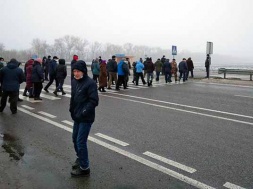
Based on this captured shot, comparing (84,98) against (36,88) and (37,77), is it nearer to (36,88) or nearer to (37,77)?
(37,77)

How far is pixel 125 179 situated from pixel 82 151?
0.79 metres

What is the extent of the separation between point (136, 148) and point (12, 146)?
97.7 inches

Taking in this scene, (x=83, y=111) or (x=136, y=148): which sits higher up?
(x=83, y=111)

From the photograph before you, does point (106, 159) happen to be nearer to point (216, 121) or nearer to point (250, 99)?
point (216, 121)

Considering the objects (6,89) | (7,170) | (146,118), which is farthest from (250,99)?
(7,170)

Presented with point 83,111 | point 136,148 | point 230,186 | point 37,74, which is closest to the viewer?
point 230,186

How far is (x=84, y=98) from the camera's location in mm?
4316

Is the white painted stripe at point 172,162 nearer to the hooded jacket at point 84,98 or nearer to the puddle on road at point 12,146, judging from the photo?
the hooded jacket at point 84,98

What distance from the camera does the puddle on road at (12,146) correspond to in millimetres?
5059

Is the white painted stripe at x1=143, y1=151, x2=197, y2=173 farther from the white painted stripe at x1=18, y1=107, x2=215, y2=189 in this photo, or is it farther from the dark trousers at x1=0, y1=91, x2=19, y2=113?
the dark trousers at x1=0, y1=91, x2=19, y2=113

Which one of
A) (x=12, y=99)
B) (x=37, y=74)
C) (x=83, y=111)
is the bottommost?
(x=12, y=99)

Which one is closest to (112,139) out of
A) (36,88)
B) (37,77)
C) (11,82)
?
(11,82)

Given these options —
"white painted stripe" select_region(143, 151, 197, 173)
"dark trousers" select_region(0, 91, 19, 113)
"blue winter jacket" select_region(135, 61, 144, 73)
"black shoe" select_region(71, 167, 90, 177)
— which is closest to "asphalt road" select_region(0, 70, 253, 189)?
"white painted stripe" select_region(143, 151, 197, 173)

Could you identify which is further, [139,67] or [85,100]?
[139,67]
